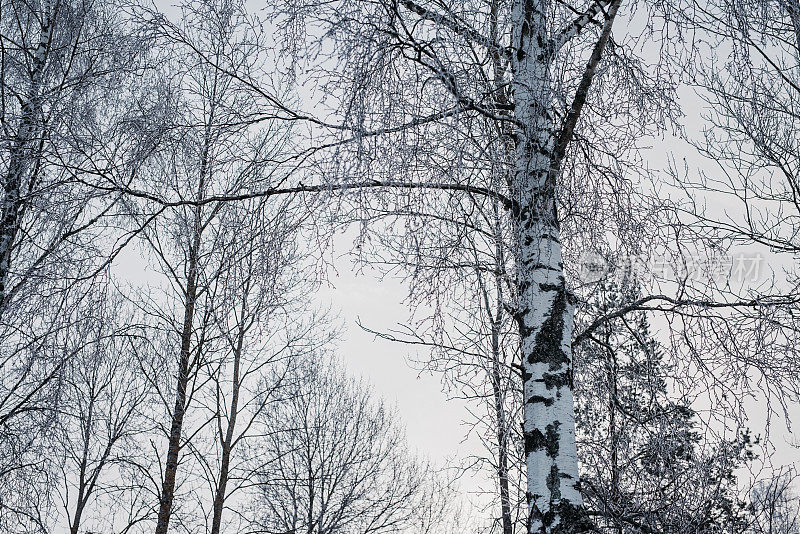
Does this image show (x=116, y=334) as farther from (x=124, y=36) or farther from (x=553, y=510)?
(x=553, y=510)

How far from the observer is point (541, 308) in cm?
353

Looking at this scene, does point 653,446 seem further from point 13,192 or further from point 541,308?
point 13,192

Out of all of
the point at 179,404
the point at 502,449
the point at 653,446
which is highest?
the point at 179,404

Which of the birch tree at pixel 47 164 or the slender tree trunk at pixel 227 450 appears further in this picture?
the slender tree trunk at pixel 227 450

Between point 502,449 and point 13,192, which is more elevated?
point 13,192

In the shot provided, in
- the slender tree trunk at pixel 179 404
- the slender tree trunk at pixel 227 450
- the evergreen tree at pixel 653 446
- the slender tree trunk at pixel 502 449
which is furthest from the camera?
the slender tree trunk at pixel 227 450

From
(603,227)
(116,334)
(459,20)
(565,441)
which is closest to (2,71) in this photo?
(116,334)

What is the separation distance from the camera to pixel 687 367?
13.9 ft

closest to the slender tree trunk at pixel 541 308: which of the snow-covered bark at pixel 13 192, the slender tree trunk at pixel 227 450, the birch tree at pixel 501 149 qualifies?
the birch tree at pixel 501 149

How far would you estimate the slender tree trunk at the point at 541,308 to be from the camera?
3219 mm

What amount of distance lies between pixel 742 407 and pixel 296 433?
1151 cm

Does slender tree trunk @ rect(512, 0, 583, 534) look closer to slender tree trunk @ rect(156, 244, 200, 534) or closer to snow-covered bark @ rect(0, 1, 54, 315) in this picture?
snow-covered bark @ rect(0, 1, 54, 315)

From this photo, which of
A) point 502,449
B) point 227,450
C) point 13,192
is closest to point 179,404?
point 227,450

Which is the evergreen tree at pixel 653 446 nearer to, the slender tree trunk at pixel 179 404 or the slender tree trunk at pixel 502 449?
the slender tree trunk at pixel 502 449
